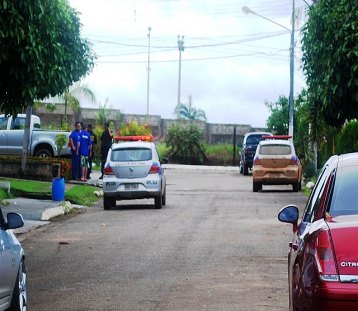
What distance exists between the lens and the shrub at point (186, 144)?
59.7 meters

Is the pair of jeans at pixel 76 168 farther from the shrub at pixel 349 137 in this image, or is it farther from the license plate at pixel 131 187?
the shrub at pixel 349 137

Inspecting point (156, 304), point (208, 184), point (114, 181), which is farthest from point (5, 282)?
point (208, 184)

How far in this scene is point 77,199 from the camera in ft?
94.5

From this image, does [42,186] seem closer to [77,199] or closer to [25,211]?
[77,199]

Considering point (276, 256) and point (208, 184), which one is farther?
point (208, 184)

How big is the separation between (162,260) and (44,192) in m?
12.9

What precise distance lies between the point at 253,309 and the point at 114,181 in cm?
1610

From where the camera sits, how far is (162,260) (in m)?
16.0

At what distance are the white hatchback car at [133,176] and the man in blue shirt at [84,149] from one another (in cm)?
608

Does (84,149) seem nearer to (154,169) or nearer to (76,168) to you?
(76,168)

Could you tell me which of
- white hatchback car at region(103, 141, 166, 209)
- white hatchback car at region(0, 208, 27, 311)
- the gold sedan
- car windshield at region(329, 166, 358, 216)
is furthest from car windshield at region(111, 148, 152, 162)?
car windshield at region(329, 166, 358, 216)

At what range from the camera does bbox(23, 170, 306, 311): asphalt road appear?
12.3m

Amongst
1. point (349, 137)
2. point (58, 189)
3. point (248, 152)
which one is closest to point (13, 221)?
point (58, 189)

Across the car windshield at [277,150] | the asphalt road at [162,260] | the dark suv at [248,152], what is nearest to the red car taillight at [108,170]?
the asphalt road at [162,260]
